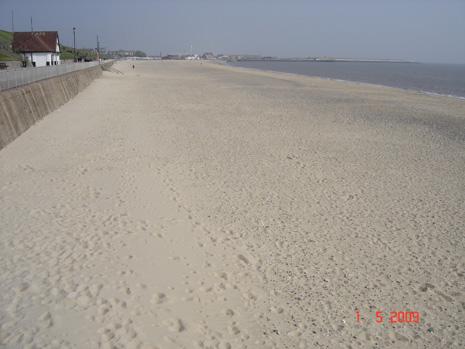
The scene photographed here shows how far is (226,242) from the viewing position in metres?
6.05

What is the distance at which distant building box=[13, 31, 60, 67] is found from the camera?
4334 cm

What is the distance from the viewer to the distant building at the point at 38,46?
43.3 m

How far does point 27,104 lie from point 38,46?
36.5 metres

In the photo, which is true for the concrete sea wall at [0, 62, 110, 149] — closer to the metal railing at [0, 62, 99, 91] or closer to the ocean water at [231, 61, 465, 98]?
the metal railing at [0, 62, 99, 91]

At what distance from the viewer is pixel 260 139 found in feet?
42.3

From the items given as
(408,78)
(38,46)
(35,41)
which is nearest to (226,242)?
(38,46)

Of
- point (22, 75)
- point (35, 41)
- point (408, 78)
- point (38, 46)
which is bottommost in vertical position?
point (22, 75)

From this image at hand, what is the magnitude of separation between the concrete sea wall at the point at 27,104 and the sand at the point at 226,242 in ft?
1.80

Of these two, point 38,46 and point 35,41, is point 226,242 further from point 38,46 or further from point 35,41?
point 35,41

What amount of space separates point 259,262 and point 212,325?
148 centimetres

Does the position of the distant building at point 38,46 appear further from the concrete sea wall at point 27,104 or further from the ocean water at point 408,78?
the ocean water at point 408,78

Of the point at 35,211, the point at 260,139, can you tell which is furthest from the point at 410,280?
the point at 260,139

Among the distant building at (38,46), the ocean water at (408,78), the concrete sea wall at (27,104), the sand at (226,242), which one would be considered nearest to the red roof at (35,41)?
the distant building at (38,46)

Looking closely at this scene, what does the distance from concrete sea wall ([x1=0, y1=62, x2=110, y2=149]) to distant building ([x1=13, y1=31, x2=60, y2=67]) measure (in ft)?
92.5
